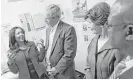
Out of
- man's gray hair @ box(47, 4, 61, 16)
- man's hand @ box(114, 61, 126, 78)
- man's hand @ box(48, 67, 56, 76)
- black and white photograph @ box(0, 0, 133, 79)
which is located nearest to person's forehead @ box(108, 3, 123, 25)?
black and white photograph @ box(0, 0, 133, 79)

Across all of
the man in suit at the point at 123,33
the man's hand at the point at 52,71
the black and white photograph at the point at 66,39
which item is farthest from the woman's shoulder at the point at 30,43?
the man in suit at the point at 123,33

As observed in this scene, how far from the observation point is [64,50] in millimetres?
2021

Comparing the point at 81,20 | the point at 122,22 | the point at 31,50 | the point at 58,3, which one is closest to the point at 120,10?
the point at 122,22

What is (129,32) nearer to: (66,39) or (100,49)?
(100,49)

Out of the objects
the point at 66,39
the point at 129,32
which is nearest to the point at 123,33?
the point at 129,32

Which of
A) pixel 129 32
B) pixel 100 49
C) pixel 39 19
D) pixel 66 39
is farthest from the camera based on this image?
pixel 39 19

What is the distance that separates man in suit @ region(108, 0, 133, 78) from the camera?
69.2 inches

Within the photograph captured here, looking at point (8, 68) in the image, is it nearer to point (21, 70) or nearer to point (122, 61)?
point (21, 70)

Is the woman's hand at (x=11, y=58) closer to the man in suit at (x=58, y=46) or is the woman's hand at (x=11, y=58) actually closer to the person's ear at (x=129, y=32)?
the man in suit at (x=58, y=46)

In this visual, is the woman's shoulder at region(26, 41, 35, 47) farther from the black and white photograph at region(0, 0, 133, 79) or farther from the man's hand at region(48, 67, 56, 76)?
the man's hand at region(48, 67, 56, 76)

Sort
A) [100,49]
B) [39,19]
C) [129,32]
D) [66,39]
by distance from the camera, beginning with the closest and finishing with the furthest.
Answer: [129,32] → [100,49] → [66,39] → [39,19]

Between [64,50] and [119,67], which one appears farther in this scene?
[64,50]

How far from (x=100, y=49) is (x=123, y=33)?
0.65 feet

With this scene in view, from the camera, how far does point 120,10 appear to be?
1772mm
